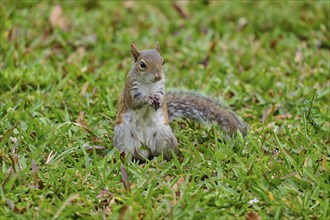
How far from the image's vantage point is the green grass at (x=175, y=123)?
12.6 ft

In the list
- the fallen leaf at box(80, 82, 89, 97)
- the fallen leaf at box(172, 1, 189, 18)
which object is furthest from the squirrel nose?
the fallen leaf at box(172, 1, 189, 18)

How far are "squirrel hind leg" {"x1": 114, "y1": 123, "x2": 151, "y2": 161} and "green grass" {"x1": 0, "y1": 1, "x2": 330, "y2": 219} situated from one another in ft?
0.38

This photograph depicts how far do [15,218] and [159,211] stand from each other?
2.62 ft

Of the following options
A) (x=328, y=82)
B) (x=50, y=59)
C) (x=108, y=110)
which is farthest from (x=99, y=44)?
(x=328, y=82)

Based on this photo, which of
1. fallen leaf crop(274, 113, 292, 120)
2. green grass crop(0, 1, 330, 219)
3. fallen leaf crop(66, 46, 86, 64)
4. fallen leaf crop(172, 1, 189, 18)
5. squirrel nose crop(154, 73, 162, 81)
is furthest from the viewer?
fallen leaf crop(172, 1, 189, 18)

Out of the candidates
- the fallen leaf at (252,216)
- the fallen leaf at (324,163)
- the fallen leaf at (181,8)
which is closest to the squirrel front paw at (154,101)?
the fallen leaf at (252,216)

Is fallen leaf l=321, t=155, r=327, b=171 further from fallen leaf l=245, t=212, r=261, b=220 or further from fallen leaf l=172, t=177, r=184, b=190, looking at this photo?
fallen leaf l=172, t=177, r=184, b=190

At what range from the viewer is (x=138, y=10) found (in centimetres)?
771

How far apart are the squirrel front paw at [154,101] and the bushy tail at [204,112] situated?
1.58ft

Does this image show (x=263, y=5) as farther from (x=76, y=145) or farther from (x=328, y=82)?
(x=76, y=145)

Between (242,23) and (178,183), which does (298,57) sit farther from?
(178,183)

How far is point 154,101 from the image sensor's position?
425 cm

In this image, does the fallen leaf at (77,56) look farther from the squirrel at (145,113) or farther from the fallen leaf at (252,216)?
the fallen leaf at (252,216)

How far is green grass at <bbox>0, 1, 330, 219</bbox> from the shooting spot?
3830 millimetres
